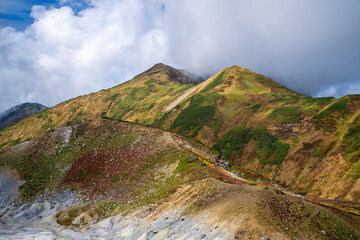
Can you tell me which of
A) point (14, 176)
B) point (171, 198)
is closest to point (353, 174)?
point (171, 198)

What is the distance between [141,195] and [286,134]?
88219 millimetres

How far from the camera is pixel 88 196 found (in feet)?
156

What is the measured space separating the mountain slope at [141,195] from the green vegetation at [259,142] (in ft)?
154

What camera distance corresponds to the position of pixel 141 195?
4366cm

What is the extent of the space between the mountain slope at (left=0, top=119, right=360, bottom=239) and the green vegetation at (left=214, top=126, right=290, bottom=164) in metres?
46.8

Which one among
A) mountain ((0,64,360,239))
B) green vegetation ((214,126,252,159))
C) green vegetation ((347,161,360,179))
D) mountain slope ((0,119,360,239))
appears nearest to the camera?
mountain slope ((0,119,360,239))

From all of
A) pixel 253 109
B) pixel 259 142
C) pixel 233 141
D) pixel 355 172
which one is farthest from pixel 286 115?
pixel 355 172

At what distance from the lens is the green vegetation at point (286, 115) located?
11270 centimetres

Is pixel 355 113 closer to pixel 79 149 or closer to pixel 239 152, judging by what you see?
pixel 239 152

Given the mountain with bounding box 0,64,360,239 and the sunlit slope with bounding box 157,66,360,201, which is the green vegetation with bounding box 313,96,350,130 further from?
the mountain with bounding box 0,64,360,239

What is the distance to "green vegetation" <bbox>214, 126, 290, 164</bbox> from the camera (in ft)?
320

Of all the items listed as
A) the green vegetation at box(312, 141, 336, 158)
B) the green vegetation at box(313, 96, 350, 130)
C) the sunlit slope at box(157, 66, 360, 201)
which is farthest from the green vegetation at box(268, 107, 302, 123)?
the green vegetation at box(312, 141, 336, 158)

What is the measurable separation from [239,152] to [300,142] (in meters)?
29.1

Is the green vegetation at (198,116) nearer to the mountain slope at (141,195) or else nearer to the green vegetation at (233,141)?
the green vegetation at (233,141)
